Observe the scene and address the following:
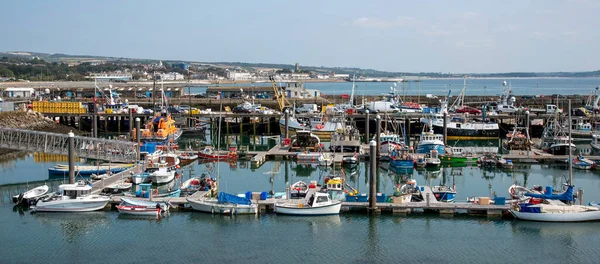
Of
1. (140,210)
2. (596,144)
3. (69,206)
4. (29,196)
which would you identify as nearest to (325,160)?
(140,210)

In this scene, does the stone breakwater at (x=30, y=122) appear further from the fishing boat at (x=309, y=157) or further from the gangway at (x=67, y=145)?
the fishing boat at (x=309, y=157)

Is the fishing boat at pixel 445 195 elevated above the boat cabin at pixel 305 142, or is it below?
below

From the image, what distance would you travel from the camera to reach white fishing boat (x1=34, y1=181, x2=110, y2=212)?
32469mm

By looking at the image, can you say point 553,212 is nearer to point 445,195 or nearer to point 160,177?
point 445,195

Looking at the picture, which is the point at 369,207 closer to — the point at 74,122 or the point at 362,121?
the point at 362,121

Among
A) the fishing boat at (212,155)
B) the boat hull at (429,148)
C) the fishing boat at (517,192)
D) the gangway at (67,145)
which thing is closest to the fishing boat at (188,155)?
the fishing boat at (212,155)

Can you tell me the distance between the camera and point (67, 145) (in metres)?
43.7

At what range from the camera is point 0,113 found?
2596 inches

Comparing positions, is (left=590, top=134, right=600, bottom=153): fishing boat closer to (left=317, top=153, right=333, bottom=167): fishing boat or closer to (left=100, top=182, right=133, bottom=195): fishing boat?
(left=317, top=153, right=333, bottom=167): fishing boat

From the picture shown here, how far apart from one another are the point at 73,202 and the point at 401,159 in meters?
22.2

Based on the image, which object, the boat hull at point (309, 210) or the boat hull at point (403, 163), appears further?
the boat hull at point (403, 163)

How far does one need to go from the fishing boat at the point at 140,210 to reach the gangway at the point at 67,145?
1123 cm

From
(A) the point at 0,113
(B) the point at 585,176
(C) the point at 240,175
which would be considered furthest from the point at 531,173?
(A) the point at 0,113

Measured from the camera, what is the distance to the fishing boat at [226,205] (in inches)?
1255
